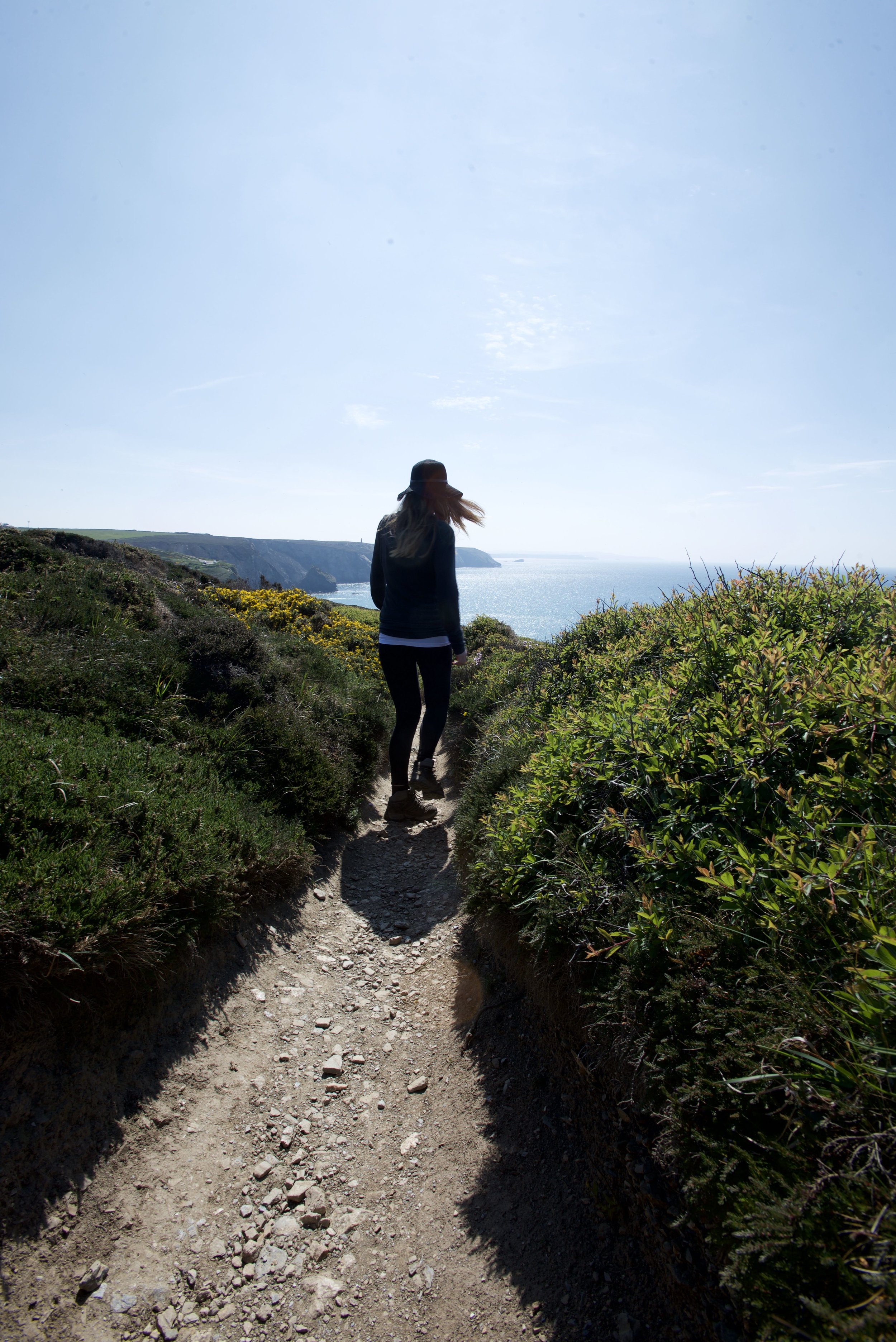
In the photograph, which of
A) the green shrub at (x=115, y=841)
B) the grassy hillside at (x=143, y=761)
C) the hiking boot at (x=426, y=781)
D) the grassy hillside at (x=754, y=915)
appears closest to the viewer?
the grassy hillside at (x=754, y=915)

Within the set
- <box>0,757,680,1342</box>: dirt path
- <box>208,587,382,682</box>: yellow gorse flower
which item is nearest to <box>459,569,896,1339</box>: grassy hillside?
<box>0,757,680,1342</box>: dirt path

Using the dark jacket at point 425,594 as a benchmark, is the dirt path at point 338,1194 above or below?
below

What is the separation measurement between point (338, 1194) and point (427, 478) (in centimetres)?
478

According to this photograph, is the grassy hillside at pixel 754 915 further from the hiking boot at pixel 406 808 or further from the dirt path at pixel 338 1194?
the hiking boot at pixel 406 808

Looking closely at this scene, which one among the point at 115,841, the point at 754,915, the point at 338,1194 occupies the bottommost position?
the point at 338,1194

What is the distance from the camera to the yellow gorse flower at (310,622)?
10586 mm

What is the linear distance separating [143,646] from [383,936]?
355 cm

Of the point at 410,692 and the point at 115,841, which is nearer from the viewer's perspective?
the point at 115,841

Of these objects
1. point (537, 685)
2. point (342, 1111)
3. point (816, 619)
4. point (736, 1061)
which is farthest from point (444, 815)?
point (736, 1061)

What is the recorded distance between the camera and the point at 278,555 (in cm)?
7906

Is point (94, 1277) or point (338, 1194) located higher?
point (94, 1277)

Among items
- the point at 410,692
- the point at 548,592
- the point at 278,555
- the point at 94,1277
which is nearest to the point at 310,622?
the point at 410,692

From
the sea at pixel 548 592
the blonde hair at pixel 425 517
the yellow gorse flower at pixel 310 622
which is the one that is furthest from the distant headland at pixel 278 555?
the blonde hair at pixel 425 517

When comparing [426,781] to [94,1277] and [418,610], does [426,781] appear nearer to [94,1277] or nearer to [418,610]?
[418,610]
